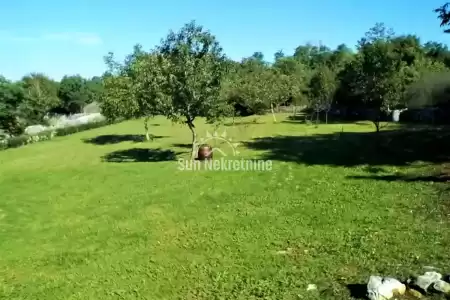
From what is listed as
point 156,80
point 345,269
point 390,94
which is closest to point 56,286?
point 345,269

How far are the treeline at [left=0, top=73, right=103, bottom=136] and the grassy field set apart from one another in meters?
32.1

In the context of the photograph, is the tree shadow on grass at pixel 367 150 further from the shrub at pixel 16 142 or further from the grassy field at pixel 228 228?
the shrub at pixel 16 142

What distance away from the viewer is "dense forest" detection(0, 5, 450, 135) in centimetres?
2538

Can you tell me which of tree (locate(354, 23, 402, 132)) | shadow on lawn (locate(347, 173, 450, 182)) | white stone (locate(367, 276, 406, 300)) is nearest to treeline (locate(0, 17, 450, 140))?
tree (locate(354, 23, 402, 132))

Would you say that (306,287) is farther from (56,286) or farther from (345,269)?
(56,286)

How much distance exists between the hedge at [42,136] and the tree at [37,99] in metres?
15.4

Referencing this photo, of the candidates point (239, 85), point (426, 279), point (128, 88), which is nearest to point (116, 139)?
point (128, 88)

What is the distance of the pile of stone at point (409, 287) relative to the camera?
789cm

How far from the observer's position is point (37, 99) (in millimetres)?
83625

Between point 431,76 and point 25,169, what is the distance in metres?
42.7

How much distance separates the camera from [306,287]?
895 cm

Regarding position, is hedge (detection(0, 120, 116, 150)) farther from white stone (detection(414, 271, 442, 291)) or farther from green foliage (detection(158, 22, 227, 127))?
white stone (detection(414, 271, 442, 291))

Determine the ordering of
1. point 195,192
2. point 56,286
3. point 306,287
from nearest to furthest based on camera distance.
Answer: point 306,287 → point 56,286 → point 195,192

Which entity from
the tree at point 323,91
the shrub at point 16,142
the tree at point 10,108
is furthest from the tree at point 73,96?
the tree at point 323,91
